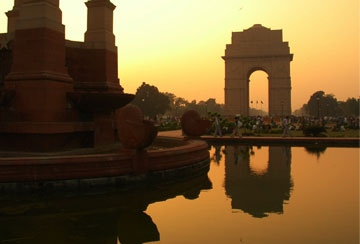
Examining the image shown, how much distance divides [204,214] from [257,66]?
55137 millimetres

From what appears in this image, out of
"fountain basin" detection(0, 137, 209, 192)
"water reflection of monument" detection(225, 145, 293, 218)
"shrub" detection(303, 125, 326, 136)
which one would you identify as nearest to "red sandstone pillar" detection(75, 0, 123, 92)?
"fountain basin" detection(0, 137, 209, 192)

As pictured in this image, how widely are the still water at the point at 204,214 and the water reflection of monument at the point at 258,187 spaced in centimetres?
2

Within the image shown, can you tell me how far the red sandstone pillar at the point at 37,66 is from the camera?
8.74 meters

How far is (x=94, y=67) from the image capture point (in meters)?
11.2

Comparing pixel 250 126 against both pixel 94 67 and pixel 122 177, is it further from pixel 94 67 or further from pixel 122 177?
pixel 122 177

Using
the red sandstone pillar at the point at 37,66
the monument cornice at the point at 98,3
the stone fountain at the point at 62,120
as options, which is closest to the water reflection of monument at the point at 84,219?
the stone fountain at the point at 62,120

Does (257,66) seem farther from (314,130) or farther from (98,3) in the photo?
(98,3)

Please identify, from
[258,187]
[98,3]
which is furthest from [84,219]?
[98,3]

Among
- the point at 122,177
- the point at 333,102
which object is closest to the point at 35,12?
the point at 122,177

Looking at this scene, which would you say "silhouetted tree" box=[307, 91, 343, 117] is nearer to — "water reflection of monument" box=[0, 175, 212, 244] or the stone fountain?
the stone fountain

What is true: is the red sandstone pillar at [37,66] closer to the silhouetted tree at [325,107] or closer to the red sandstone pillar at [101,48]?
the red sandstone pillar at [101,48]

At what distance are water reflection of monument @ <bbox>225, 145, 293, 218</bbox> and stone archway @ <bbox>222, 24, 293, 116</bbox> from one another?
4734cm

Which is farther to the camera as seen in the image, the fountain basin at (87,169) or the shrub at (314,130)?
the shrub at (314,130)

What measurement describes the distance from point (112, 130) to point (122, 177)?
149 inches
